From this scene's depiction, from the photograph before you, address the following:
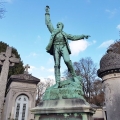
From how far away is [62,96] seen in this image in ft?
14.8

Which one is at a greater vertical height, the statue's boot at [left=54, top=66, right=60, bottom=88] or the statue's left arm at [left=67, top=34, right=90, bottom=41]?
the statue's left arm at [left=67, top=34, right=90, bottom=41]

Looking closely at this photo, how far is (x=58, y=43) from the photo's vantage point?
212 inches

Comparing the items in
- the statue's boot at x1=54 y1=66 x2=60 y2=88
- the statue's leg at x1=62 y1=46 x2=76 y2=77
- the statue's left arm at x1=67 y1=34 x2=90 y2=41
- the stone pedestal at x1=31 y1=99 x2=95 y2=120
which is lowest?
the stone pedestal at x1=31 y1=99 x2=95 y2=120

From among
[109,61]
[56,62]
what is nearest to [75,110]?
[56,62]

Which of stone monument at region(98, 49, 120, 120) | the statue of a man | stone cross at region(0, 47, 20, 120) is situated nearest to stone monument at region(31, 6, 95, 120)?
the statue of a man

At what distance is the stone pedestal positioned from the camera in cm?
409

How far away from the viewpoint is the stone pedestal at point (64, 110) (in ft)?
13.4

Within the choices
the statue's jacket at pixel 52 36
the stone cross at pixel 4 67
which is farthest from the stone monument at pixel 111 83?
the stone cross at pixel 4 67

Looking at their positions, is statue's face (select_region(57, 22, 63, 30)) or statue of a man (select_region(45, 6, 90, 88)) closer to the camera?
statue of a man (select_region(45, 6, 90, 88))

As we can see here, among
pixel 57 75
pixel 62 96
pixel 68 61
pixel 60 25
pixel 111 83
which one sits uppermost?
pixel 60 25

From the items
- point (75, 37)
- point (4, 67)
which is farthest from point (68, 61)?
point (4, 67)

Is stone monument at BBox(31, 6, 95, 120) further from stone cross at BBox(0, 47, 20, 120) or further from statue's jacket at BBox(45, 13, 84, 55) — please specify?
stone cross at BBox(0, 47, 20, 120)

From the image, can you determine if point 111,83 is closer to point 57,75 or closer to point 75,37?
point 75,37

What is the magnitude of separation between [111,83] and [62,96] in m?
4.68
